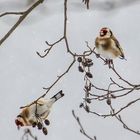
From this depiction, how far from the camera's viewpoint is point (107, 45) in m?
1.40

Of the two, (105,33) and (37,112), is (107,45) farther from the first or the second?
(37,112)

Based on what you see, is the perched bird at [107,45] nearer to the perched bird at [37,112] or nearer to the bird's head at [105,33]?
the bird's head at [105,33]

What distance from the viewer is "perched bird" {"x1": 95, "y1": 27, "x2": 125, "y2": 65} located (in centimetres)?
137

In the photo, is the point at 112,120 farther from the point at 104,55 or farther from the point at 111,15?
the point at 104,55

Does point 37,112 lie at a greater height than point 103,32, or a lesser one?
lesser

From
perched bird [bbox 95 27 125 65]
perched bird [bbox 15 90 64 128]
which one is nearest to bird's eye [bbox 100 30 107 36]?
perched bird [bbox 95 27 125 65]

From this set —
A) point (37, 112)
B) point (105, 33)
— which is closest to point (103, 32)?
point (105, 33)

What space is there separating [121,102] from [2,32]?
125 centimetres

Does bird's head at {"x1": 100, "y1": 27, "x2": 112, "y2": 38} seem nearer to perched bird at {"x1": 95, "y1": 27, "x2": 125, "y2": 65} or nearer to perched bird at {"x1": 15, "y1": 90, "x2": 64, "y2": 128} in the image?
perched bird at {"x1": 95, "y1": 27, "x2": 125, "y2": 65}

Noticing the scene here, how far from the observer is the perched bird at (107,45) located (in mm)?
1372

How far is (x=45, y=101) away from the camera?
56.4 inches

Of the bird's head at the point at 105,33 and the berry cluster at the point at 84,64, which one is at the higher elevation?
the bird's head at the point at 105,33

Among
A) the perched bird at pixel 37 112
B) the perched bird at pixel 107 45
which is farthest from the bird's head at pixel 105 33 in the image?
the perched bird at pixel 37 112

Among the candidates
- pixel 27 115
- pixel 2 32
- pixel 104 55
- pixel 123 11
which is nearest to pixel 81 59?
pixel 104 55
